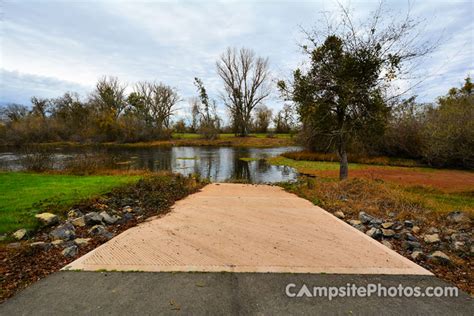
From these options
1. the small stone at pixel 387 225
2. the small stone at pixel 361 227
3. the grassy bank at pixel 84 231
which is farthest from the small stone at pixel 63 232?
the small stone at pixel 387 225

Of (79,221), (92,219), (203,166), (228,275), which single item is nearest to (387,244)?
(228,275)

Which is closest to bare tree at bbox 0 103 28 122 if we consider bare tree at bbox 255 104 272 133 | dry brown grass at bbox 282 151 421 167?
bare tree at bbox 255 104 272 133

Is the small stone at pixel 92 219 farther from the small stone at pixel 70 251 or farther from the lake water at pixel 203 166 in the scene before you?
the lake water at pixel 203 166

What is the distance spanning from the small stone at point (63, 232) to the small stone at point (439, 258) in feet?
19.3

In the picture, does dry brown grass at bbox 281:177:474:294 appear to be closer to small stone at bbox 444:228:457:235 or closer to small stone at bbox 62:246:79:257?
small stone at bbox 444:228:457:235

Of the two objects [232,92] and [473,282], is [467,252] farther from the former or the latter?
[232,92]

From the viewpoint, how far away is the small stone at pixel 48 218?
4.76 m

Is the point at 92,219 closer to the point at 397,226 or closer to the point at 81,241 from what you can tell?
the point at 81,241

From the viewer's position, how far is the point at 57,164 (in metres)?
15.1

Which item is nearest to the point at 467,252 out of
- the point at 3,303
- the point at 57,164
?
the point at 3,303

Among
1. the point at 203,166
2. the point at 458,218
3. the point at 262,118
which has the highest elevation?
the point at 262,118

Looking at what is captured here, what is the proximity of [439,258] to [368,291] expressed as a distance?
64.1 inches

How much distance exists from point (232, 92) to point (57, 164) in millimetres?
36365

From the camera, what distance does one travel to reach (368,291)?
9.30 ft
